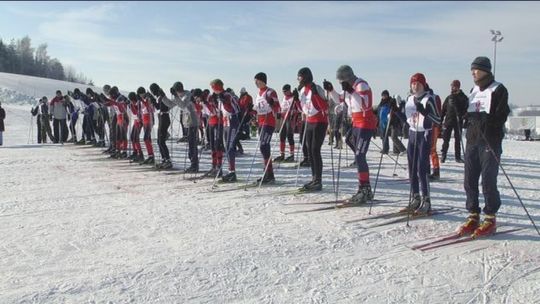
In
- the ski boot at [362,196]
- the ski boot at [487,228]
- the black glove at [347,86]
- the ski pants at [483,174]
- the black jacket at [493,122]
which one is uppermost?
the black glove at [347,86]

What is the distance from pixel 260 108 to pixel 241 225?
4.05m

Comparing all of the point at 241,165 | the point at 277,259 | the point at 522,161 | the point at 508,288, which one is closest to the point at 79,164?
the point at 241,165

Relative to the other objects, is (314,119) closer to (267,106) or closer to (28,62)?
(267,106)

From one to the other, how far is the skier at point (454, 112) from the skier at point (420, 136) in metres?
0.31

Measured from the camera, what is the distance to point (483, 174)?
5371mm

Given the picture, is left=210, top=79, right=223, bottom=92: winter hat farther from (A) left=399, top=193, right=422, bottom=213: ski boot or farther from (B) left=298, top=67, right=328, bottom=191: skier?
(A) left=399, top=193, right=422, bottom=213: ski boot

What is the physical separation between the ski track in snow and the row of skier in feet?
1.77

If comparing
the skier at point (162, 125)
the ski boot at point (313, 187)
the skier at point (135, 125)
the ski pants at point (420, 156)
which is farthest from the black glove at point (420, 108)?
the skier at point (135, 125)

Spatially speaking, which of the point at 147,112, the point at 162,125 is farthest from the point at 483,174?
the point at 147,112

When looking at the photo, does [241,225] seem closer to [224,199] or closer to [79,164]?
[224,199]

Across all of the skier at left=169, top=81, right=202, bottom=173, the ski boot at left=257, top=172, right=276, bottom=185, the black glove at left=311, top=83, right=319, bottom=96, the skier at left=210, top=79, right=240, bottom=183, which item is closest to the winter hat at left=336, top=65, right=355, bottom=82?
the black glove at left=311, top=83, right=319, bottom=96

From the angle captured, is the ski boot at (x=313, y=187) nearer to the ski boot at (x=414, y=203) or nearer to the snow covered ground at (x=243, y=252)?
the snow covered ground at (x=243, y=252)

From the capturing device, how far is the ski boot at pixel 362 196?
279 inches

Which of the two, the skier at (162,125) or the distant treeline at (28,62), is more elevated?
the distant treeline at (28,62)
